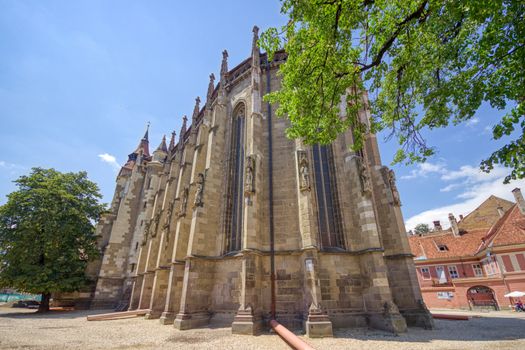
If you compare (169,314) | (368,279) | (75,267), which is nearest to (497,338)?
(368,279)

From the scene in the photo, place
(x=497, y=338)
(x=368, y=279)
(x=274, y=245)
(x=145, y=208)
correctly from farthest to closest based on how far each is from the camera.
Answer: (x=145, y=208) → (x=274, y=245) → (x=368, y=279) → (x=497, y=338)

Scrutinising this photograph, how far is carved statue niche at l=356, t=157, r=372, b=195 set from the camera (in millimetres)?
10430

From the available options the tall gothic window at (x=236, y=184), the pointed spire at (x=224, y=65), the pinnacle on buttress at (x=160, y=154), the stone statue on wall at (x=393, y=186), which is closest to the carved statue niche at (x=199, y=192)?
the tall gothic window at (x=236, y=184)

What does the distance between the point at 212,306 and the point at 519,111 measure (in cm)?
1170

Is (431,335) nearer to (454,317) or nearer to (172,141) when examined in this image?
(454,317)

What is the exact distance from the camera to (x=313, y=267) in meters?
8.80

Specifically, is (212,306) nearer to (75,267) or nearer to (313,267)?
(313,267)

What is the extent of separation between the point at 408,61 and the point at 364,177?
17.3 ft

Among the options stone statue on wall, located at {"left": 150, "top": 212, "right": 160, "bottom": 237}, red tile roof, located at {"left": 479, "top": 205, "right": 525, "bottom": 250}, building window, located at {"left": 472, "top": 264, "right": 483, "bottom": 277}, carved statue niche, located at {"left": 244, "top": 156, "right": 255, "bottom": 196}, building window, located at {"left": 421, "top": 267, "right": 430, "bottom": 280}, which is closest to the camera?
carved statue niche, located at {"left": 244, "top": 156, "right": 255, "bottom": 196}

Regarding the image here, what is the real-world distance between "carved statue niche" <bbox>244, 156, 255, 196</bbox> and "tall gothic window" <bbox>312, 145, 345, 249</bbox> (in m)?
3.14

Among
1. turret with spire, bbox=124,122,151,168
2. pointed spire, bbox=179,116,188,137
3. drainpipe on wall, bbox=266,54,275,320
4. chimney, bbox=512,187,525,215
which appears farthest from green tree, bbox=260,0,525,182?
turret with spire, bbox=124,122,151,168

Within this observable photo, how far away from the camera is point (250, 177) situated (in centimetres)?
1112

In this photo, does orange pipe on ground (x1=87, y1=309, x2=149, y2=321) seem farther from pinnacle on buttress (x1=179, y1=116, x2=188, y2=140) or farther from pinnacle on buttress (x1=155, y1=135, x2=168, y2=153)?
pinnacle on buttress (x1=155, y1=135, x2=168, y2=153)

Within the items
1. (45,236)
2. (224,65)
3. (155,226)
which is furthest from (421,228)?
(45,236)
